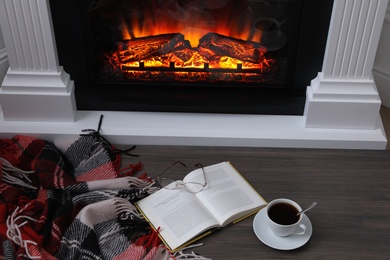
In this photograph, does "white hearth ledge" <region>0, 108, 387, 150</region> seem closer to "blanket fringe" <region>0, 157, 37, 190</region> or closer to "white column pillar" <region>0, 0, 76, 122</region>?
"white column pillar" <region>0, 0, 76, 122</region>


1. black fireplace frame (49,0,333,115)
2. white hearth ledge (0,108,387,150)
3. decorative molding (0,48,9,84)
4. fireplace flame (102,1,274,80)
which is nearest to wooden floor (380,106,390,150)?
white hearth ledge (0,108,387,150)

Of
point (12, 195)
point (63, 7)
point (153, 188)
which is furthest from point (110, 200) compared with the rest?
point (63, 7)

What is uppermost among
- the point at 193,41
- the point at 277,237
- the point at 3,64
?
the point at 193,41

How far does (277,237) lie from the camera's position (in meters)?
1.46

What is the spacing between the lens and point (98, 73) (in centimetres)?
186

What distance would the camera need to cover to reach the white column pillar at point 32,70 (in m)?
1.65

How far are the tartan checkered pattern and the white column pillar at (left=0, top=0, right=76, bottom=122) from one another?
114mm

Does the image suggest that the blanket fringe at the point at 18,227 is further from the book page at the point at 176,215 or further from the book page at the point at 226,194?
the book page at the point at 226,194

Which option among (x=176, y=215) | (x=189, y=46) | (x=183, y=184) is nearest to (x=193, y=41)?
(x=189, y=46)

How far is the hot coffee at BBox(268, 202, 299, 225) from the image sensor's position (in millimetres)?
1413

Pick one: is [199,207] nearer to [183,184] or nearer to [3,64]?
[183,184]

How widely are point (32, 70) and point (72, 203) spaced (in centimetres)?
51

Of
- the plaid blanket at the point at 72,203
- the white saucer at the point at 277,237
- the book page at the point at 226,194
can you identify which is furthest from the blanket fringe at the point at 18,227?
the white saucer at the point at 277,237

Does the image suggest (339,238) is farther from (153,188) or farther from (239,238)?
(153,188)
